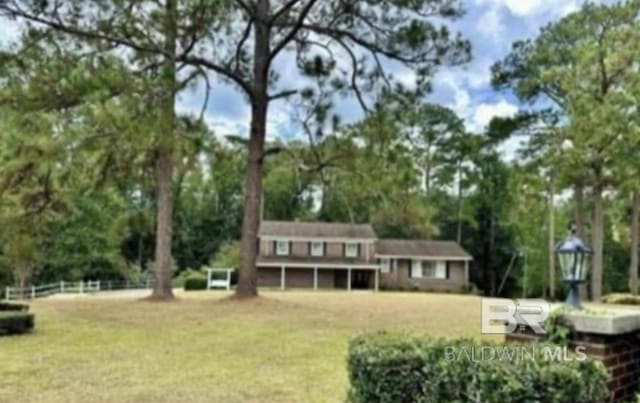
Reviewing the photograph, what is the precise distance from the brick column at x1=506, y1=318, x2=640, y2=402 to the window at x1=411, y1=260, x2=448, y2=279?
106 ft

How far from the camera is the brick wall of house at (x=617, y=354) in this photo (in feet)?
14.7

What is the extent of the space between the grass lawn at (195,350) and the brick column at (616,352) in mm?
2418

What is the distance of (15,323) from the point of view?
1066cm

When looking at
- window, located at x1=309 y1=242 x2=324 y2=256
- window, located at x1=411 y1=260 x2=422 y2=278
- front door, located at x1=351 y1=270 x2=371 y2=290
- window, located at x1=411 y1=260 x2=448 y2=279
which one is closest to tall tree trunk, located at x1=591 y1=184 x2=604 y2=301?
window, located at x1=411 y1=260 x2=448 y2=279

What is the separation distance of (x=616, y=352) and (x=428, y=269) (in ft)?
108

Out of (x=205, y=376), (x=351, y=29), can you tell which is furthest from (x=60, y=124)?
(x=205, y=376)

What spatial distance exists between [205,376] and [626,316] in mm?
4492

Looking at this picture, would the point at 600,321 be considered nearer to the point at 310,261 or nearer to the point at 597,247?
the point at 597,247

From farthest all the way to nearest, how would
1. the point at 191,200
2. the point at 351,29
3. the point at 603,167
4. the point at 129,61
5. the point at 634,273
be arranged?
the point at 191,200 < the point at 634,273 < the point at 603,167 < the point at 351,29 < the point at 129,61

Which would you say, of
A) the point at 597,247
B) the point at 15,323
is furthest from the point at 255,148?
the point at 597,247

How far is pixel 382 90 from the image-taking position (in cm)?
1672

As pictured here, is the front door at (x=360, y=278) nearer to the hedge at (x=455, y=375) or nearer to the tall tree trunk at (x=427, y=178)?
the tall tree trunk at (x=427, y=178)

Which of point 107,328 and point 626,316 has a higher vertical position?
point 626,316

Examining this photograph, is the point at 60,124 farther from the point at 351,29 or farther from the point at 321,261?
the point at 321,261
